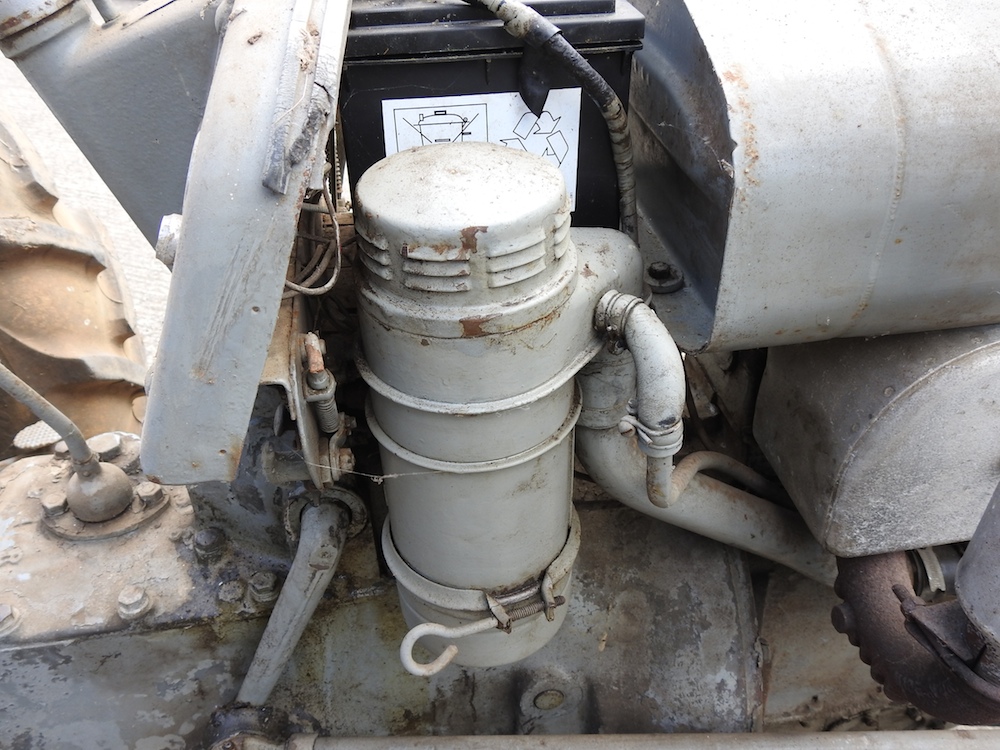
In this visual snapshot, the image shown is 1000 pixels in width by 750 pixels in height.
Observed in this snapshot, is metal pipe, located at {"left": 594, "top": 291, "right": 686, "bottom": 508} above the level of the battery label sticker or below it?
below

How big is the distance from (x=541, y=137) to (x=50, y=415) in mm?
778

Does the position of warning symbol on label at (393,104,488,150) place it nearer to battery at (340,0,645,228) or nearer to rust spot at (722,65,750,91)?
battery at (340,0,645,228)

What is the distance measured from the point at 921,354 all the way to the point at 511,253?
0.57m

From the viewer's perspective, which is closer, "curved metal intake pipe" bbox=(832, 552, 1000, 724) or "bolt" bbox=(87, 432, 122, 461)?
"curved metal intake pipe" bbox=(832, 552, 1000, 724)

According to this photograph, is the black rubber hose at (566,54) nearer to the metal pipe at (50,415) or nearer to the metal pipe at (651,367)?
the metal pipe at (651,367)

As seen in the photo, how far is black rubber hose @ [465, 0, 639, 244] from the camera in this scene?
0.85m

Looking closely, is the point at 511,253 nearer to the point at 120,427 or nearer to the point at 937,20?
the point at 937,20

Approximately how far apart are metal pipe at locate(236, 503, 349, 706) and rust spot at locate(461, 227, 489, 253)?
539 millimetres

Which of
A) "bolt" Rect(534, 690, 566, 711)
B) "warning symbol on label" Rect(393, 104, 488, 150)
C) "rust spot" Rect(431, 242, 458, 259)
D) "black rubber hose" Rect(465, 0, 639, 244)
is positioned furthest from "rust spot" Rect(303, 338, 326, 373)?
"bolt" Rect(534, 690, 566, 711)

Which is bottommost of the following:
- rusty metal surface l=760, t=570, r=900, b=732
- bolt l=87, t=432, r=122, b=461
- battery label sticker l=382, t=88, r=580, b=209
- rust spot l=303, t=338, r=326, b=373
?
rusty metal surface l=760, t=570, r=900, b=732

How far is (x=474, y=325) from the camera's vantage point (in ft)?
2.62

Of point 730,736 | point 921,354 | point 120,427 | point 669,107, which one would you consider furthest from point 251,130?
point 120,427

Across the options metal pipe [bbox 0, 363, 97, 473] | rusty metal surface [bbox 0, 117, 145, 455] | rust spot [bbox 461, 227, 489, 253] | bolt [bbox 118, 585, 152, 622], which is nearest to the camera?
rust spot [bbox 461, 227, 489, 253]

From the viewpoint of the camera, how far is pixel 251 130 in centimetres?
68
